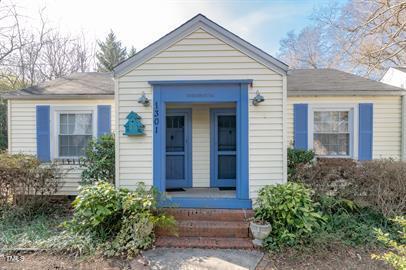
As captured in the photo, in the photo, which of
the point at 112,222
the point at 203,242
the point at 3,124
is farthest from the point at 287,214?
the point at 3,124

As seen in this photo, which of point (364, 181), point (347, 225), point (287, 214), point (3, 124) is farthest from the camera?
point (3, 124)

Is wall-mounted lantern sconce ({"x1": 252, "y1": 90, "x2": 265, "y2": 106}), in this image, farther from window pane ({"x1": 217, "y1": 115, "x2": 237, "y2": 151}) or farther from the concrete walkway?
the concrete walkway

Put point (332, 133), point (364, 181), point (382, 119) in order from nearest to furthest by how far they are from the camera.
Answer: point (364, 181) < point (382, 119) < point (332, 133)

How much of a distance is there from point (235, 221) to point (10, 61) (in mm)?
15590

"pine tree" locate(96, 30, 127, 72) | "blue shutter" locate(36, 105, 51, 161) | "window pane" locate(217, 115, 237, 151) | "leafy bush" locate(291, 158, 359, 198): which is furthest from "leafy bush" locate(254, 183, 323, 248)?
"pine tree" locate(96, 30, 127, 72)

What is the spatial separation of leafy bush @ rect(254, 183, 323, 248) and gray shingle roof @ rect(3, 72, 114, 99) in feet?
17.1

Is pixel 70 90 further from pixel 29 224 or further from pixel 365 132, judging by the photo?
pixel 365 132

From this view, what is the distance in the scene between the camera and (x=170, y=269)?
13.2 ft

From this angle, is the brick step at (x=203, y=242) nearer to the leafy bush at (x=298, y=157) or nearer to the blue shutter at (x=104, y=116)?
the leafy bush at (x=298, y=157)

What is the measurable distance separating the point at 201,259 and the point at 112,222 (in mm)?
1878

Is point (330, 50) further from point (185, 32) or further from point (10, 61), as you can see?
point (10, 61)

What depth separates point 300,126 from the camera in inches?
292

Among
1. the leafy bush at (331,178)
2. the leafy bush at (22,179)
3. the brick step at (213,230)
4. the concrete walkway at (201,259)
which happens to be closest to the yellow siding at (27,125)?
the leafy bush at (22,179)

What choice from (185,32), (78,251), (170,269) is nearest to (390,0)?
(185,32)
